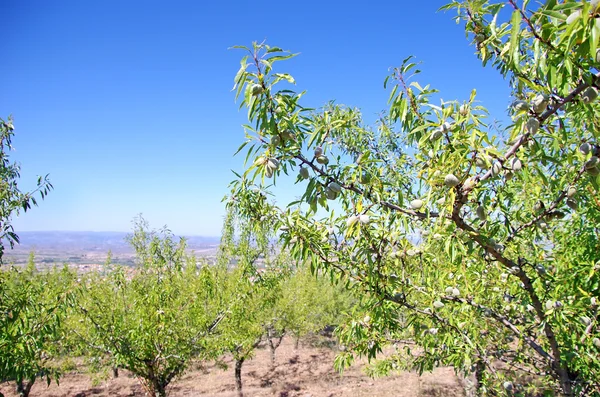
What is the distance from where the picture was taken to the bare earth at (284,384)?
46.7 ft

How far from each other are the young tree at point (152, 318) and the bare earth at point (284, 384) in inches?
213

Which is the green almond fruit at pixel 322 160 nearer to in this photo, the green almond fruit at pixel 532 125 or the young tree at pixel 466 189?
the young tree at pixel 466 189

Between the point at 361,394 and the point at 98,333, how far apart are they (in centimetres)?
1110

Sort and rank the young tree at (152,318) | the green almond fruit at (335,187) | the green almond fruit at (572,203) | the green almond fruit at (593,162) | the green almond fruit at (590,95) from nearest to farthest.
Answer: the green almond fruit at (590,95) → the green almond fruit at (593,162) → the green almond fruit at (335,187) → the green almond fruit at (572,203) → the young tree at (152,318)

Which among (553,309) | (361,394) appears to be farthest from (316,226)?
(361,394)

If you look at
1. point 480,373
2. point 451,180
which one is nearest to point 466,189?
point 451,180

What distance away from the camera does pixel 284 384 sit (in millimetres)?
16656

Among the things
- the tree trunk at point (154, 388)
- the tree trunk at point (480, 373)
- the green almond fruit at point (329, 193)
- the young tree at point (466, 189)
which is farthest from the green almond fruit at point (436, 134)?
the tree trunk at point (154, 388)

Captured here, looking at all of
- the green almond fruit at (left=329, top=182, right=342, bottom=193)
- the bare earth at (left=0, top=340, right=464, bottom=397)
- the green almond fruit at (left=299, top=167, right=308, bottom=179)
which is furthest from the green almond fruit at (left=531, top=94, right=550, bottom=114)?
the bare earth at (left=0, top=340, right=464, bottom=397)

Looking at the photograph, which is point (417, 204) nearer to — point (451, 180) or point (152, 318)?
point (451, 180)

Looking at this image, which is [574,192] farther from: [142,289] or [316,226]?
[142,289]

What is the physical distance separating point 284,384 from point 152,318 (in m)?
11.3

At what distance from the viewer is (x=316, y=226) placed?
85.1 inches

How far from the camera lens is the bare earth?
14.2 m
